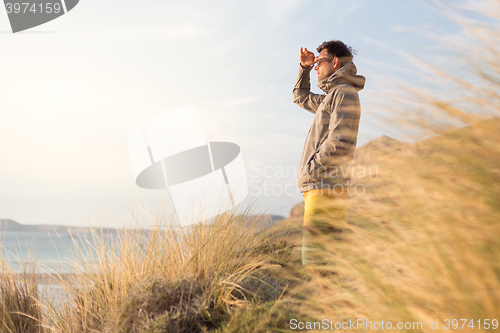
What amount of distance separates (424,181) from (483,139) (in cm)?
26

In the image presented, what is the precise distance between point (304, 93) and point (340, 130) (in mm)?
1166

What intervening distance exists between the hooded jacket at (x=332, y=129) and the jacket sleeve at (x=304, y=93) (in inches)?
17.1

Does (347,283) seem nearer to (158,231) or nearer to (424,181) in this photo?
(424,181)

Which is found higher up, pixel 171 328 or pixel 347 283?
pixel 347 283

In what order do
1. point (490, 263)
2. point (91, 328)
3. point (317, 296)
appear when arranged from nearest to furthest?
1. point (490, 263)
2. point (317, 296)
3. point (91, 328)

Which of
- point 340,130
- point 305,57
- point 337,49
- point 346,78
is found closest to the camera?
point 340,130

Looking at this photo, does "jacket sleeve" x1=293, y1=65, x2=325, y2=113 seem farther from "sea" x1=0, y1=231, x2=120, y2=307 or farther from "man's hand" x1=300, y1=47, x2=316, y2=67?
"sea" x1=0, y1=231, x2=120, y2=307

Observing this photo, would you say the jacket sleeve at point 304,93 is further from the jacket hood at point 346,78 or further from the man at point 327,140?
the jacket hood at point 346,78

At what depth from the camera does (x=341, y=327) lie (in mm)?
1592

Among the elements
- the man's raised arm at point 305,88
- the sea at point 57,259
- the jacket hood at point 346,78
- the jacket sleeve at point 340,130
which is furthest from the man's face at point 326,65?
the sea at point 57,259

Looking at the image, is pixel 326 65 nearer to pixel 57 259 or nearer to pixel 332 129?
pixel 332 129

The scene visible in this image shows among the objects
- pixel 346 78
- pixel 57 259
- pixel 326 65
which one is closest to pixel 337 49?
pixel 326 65

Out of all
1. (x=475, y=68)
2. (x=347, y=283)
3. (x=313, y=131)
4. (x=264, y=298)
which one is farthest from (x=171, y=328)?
(x=475, y=68)

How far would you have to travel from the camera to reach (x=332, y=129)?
2.62 meters
